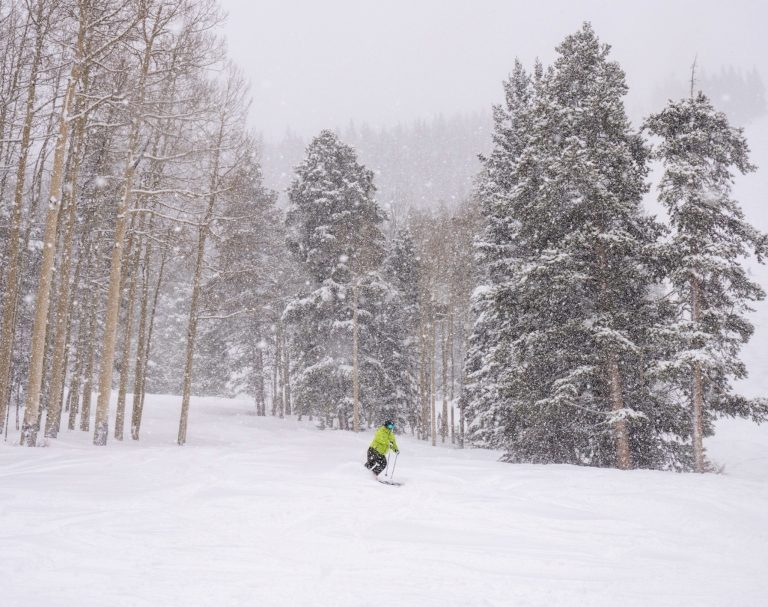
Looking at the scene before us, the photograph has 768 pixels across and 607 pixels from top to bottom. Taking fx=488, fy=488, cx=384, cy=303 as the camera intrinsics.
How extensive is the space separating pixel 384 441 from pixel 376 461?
50 cm

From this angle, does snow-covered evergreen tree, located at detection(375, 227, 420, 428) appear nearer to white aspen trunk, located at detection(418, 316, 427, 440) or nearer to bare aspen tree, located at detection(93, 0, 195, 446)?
white aspen trunk, located at detection(418, 316, 427, 440)

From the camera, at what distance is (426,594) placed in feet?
17.9

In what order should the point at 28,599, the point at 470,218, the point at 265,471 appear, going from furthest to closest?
the point at 470,218 < the point at 265,471 < the point at 28,599

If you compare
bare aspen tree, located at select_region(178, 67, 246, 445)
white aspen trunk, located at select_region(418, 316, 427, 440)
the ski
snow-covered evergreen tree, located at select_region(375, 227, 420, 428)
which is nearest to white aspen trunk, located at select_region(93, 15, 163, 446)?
bare aspen tree, located at select_region(178, 67, 246, 445)

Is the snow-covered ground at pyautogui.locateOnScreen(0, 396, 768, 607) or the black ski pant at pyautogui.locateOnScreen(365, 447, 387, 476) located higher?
the black ski pant at pyautogui.locateOnScreen(365, 447, 387, 476)

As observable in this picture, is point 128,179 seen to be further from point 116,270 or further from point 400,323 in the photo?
point 400,323

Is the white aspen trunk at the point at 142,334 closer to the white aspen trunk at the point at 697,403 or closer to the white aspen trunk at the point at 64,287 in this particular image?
the white aspen trunk at the point at 64,287

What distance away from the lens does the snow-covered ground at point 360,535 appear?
5.43m

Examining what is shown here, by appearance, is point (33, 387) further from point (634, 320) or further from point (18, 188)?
point (634, 320)

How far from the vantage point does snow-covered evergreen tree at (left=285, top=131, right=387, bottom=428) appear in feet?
81.6

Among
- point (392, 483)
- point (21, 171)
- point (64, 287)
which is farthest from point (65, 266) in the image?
point (392, 483)

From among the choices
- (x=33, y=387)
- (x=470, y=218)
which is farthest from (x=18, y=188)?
(x=470, y=218)

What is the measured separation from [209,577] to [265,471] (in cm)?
616

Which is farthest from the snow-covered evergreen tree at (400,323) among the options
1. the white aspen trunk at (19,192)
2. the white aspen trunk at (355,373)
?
the white aspen trunk at (19,192)
